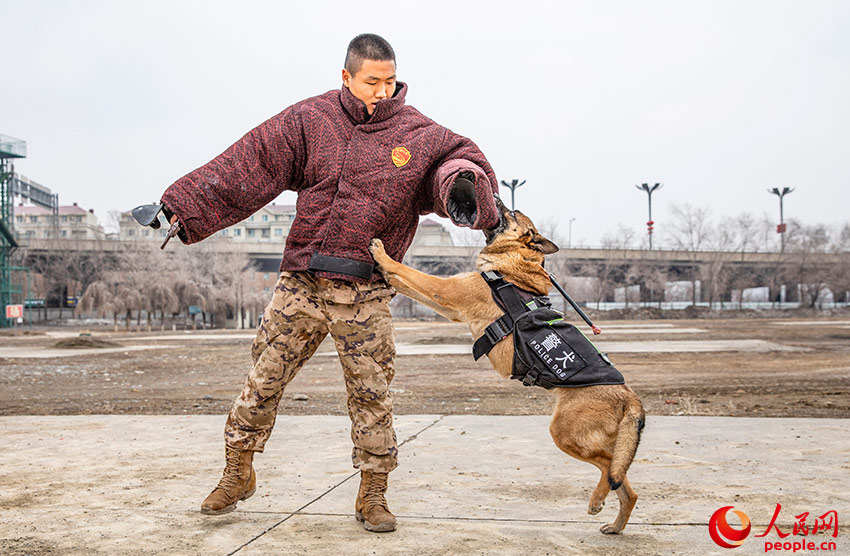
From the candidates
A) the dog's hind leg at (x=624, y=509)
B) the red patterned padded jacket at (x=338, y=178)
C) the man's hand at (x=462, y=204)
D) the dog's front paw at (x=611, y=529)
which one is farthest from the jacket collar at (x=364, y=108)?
the dog's front paw at (x=611, y=529)

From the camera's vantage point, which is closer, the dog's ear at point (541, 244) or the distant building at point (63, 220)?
the dog's ear at point (541, 244)

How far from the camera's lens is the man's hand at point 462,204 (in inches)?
136

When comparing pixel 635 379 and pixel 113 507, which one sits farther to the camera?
pixel 635 379

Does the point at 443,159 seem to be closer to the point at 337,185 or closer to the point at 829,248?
the point at 337,185

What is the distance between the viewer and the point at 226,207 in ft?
12.0

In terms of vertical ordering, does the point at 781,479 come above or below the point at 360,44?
below

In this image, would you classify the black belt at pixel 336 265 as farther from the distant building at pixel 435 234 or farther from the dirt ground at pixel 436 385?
the distant building at pixel 435 234

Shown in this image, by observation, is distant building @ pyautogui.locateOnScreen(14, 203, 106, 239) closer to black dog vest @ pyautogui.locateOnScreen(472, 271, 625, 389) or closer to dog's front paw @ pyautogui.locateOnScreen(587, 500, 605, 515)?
black dog vest @ pyautogui.locateOnScreen(472, 271, 625, 389)

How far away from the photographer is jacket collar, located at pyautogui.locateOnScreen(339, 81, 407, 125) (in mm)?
3629

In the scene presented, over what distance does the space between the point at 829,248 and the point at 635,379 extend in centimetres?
6107

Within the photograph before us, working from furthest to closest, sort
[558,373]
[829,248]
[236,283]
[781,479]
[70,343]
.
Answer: [829,248]
[236,283]
[70,343]
[781,479]
[558,373]

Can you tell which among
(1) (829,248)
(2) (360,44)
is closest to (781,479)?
(2) (360,44)

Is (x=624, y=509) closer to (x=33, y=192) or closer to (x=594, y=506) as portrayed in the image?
(x=594, y=506)

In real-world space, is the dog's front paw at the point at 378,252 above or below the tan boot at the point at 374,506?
above
